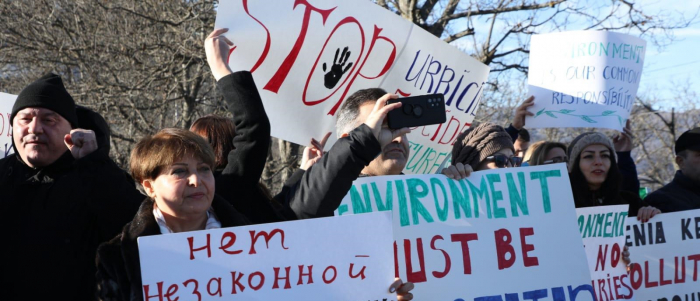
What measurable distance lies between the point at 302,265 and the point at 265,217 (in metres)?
0.41

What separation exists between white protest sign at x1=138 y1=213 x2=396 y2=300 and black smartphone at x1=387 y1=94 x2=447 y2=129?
1.06 feet

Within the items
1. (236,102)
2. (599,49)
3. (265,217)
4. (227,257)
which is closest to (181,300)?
(227,257)

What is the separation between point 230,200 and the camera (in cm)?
283

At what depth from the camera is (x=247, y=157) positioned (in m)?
2.78

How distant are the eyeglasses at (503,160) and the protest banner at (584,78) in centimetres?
129

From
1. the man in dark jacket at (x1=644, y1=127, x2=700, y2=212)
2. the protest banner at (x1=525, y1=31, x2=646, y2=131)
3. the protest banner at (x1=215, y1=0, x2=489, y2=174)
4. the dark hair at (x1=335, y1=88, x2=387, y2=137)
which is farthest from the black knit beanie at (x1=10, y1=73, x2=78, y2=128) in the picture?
the man in dark jacket at (x1=644, y1=127, x2=700, y2=212)

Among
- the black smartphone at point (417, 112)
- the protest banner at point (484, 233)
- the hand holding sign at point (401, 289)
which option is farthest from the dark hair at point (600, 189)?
the hand holding sign at point (401, 289)

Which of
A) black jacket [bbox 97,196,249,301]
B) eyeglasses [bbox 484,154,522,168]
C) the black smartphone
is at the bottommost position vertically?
black jacket [bbox 97,196,249,301]

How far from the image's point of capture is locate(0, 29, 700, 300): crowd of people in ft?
7.90

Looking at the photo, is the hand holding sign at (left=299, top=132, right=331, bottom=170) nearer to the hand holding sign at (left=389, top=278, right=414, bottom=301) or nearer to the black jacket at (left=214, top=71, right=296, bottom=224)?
the black jacket at (left=214, top=71, right=296, bottom=224)

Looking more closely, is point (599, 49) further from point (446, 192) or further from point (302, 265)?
point (302, 265)

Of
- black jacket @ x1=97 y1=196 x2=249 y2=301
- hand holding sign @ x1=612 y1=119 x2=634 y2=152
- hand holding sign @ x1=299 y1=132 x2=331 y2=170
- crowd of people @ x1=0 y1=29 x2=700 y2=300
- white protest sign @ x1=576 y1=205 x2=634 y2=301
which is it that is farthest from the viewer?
hand holding sign @ x1=612 y1=119 x2=634 y2=152

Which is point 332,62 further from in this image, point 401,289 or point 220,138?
point 401,289

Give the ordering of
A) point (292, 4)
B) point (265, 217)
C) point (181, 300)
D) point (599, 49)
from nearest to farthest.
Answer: point (181, 300) → point (265, 217) → point (292, 4) → point (599, 49)
